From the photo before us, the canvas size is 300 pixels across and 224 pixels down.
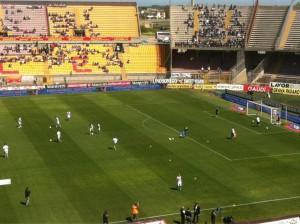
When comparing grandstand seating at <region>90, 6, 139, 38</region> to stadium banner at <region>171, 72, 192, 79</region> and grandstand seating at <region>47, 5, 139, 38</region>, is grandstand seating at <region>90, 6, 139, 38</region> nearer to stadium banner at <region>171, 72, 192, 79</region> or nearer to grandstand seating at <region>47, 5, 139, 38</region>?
grandstand seating at <region>47, 5, 139, 38</region>

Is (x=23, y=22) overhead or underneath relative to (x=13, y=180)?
overhead

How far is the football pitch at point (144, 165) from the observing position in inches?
1245

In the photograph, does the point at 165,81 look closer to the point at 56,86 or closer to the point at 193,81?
the point at 193,81

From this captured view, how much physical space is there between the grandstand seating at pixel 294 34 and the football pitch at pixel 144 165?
26.1m

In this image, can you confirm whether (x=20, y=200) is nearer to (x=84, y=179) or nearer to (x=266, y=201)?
(x=84, y=179)

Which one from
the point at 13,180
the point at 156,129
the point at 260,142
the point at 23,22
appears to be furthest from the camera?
the point at 23,22

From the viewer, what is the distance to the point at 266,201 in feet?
108

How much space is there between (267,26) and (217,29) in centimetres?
870

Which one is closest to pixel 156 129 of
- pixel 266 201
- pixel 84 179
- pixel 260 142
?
pixel 260 142

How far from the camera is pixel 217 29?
90.3m

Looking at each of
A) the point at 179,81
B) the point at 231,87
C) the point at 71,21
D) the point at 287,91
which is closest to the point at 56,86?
the point at 179,81

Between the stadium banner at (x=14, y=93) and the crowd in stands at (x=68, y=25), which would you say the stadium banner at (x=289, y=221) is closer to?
the stadium banner at (x=14, y=93)

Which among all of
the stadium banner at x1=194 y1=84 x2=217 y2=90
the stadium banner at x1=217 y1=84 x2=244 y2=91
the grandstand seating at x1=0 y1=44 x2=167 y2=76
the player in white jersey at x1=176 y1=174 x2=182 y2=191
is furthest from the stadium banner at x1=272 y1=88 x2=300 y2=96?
the player in white jersey at x1=176 y1=174 x2=182 y2=191

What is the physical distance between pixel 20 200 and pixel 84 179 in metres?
5.10
